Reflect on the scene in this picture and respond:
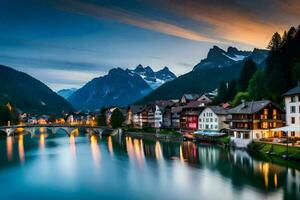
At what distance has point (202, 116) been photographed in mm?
103750

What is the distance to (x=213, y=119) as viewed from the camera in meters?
97.9

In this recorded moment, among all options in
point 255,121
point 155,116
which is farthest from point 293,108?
point 155,116

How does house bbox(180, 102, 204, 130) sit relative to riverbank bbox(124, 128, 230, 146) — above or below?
above

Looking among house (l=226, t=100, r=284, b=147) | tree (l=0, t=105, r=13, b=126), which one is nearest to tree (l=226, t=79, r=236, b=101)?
house (l=226, t=100, r=284, b=147)

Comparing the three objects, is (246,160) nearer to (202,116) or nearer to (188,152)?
(188,152)

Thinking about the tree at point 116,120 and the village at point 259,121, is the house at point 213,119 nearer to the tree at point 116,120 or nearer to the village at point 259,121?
the village at point 259,121

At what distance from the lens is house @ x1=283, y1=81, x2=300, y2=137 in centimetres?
6738

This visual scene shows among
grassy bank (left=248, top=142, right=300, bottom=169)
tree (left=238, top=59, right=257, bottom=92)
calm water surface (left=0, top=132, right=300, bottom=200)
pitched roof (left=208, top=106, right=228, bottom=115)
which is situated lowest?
calm water surface (left=0, top=132, right=300, bottom=200)

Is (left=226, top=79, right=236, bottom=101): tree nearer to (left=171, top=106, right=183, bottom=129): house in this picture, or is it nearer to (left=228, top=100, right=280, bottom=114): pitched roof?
(left=171, top=106, right=183, bottom=129): house

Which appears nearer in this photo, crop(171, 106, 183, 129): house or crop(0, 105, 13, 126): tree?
crop(171, 106, 183, 129): house

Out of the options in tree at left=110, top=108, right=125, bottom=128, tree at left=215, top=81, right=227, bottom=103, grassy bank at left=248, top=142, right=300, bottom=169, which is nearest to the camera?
grassy bank at left=248, top=142, right=300, bottom=169

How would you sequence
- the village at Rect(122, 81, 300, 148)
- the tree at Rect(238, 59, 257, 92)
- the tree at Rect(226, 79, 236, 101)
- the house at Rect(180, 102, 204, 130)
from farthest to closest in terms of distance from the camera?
the tree at Rect(226, 79, 236, 101)
the tree at Rect(238, 59, 257, 92)
the house at Rect(180, 102, 204, 130)
the village at Rect(122, 81, 300, 148)

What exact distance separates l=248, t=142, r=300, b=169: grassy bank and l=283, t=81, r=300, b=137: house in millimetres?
7244

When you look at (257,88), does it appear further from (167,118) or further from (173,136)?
(167,118)
